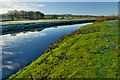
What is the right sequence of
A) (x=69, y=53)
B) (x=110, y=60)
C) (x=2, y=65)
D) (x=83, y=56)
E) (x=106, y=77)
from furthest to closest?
1. (x=2, y=65)
2. (x=69, y=53)
3. (x=83, y=56)
4. (x=110, y=60)
5. (x=106, y=77)

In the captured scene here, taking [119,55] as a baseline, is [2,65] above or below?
below

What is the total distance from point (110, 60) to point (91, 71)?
3750 millimetres

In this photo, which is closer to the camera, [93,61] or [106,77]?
[106,77]

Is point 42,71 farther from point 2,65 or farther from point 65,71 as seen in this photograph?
point 2,65

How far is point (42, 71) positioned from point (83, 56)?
17.9 ft

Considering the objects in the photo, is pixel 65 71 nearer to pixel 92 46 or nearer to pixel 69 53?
pixel 69 53

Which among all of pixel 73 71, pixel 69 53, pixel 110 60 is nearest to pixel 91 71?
pixel 73 71

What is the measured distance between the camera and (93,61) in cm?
2720

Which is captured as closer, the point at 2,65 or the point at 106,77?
the point at 106,77

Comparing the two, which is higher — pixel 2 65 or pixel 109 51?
pixel 109 51

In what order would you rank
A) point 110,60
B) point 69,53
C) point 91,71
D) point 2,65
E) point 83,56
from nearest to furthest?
point 91,71
point 110,60
point 83,56
point 69,53
point 2,65

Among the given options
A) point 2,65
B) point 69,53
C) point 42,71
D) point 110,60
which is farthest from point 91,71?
point 2,65

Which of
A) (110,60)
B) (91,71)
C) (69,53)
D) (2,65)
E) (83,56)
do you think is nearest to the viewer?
(91,71)

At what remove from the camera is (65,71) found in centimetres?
2555
